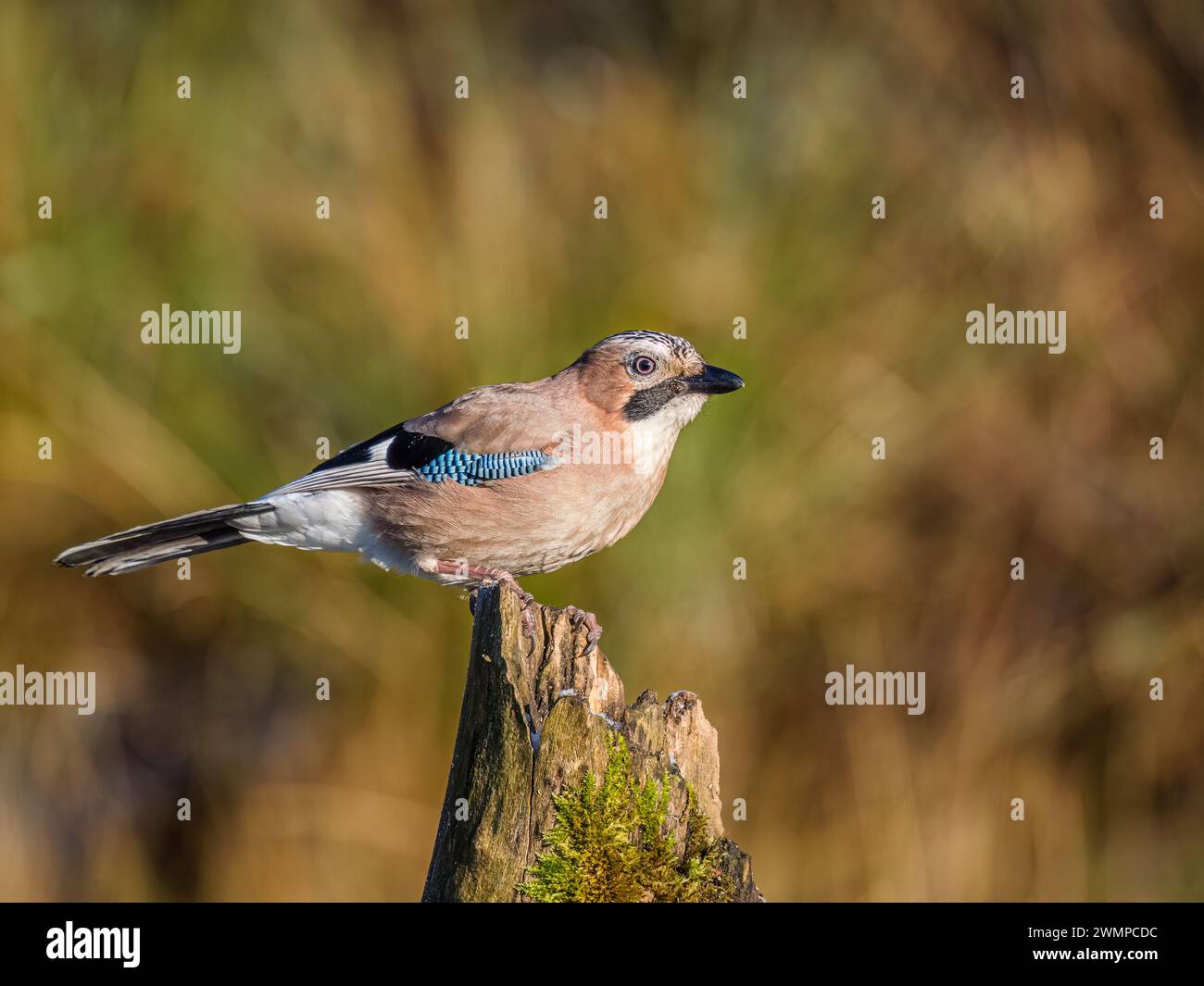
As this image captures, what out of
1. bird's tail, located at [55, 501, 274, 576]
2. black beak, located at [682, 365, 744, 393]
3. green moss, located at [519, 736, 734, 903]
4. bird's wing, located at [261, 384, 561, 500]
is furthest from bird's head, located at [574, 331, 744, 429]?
green moss, located at [519, 736, 734, 903]

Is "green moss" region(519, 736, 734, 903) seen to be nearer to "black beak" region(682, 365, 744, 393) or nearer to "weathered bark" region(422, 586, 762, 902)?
"weathered bark" region(422, 586, 762, 902)

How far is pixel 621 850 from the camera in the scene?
15.9 ft

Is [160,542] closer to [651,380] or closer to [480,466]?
[480,466]

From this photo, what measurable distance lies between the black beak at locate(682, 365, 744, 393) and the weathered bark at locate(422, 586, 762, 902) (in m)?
2.11

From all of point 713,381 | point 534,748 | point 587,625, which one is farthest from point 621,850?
point 713,381

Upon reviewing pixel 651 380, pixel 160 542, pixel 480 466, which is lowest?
pixel 160 542

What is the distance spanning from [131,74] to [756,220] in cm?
454

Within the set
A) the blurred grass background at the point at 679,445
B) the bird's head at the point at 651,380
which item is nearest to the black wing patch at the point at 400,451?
the bird's head at the point at 651,380

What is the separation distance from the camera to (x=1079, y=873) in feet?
33.4

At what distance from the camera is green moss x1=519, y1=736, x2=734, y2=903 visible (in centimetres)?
482

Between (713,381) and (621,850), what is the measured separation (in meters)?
2.84

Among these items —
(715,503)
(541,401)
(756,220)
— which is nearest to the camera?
(541,401)

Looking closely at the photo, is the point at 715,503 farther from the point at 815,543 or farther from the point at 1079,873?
the point at 1079,873

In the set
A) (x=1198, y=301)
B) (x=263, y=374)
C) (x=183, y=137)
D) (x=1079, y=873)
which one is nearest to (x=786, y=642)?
(x=1079, y=873)
